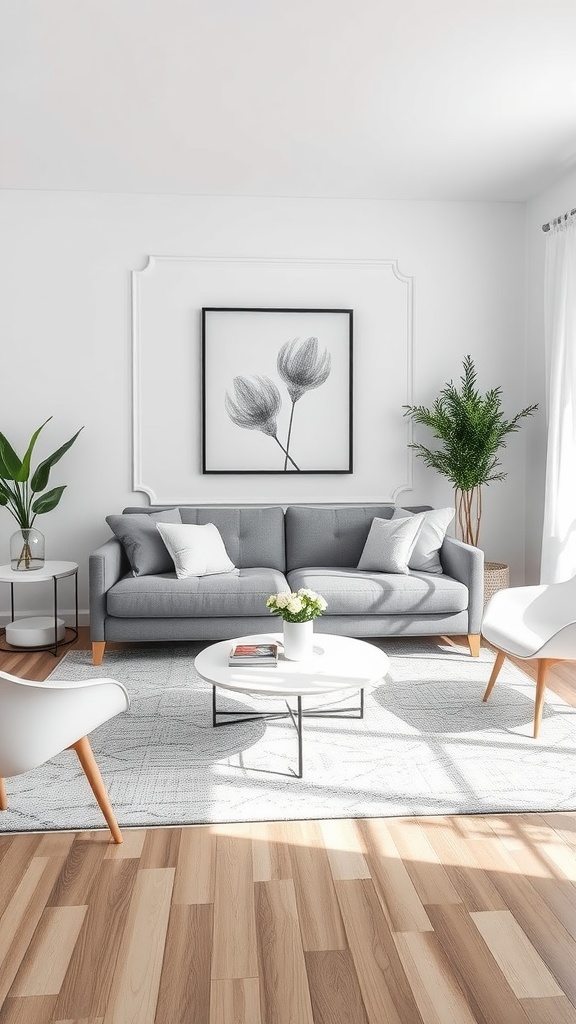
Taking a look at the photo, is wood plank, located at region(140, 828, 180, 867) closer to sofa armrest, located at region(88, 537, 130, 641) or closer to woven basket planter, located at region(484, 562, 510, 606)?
sofa armrest, located at region(88, 537, 130, 641)

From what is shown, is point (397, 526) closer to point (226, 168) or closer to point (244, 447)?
point (244, 447)

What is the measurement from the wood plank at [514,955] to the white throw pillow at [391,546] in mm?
2561

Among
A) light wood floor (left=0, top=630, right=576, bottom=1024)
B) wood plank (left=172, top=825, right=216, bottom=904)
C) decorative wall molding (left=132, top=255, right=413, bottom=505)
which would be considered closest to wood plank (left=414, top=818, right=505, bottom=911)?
light wood floor (left=0, top=630, right=576, bottom=1024)

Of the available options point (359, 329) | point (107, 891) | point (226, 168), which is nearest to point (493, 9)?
point (226, 168)

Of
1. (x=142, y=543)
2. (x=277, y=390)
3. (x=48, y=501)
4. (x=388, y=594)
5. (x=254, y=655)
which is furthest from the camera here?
(x=277, y=390)

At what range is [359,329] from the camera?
16.7ft

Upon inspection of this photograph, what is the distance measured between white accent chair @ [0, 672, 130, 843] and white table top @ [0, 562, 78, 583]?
2.18 meters

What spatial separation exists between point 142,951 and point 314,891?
0.48 metres

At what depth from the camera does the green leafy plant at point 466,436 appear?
15.6 ft

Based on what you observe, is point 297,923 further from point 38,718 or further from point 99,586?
point 99,586

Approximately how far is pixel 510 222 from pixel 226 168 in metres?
2.02

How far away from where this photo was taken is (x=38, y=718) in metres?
2.02

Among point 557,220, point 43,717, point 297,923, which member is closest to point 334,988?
point 297,923

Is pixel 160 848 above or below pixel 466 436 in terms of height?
below
